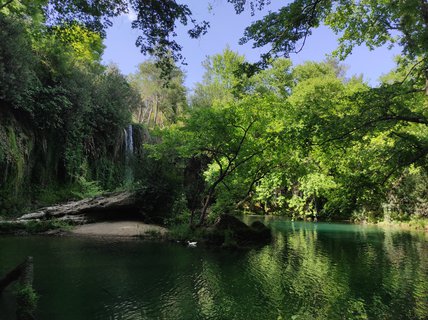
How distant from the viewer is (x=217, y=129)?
1532 cm

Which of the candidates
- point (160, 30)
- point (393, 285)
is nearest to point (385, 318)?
point (393, 285)

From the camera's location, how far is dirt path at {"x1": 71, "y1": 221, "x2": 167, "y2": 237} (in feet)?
56.3

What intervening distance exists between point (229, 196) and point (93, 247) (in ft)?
23.0

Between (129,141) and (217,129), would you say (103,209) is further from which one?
(129,141)

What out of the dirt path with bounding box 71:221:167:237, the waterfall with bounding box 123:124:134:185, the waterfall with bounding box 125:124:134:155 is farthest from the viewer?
the waterfall with bounding box 125:124:134:155

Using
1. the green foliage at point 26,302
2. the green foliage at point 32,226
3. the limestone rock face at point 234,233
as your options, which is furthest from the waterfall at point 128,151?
the green foliage at point 26,302

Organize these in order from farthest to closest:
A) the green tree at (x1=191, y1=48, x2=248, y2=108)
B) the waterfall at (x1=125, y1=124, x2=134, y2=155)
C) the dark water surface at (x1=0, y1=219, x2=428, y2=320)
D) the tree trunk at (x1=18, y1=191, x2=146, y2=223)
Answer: the green tree at (x1=191, y1=48, x2=248, y2=108)
the waterfall at (x1=125, y1=124, x2=134, y2=155)
the tree trunk at (x1=18, y1=191, x2=146, y2=223)
the dark water surface at (x1=0, y1=219, x2=428, y2=320)

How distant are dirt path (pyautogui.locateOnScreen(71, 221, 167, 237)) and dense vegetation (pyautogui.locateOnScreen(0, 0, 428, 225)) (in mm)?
1771

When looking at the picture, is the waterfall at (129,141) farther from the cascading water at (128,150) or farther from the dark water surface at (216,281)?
the dark water surface at (216,281)

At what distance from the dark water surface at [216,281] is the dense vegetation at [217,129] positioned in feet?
6.81

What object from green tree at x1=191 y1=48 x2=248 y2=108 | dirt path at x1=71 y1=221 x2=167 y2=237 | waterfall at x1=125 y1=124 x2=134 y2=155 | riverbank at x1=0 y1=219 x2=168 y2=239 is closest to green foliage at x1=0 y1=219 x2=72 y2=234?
riverbank at x1=0 y1=219 x2=168 y2=239

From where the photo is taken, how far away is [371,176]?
30.1ft

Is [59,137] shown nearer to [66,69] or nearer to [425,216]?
[66,69]

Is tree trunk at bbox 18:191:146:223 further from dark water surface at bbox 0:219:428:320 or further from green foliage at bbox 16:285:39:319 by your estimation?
green foliage at bbox 16:285:39:319
